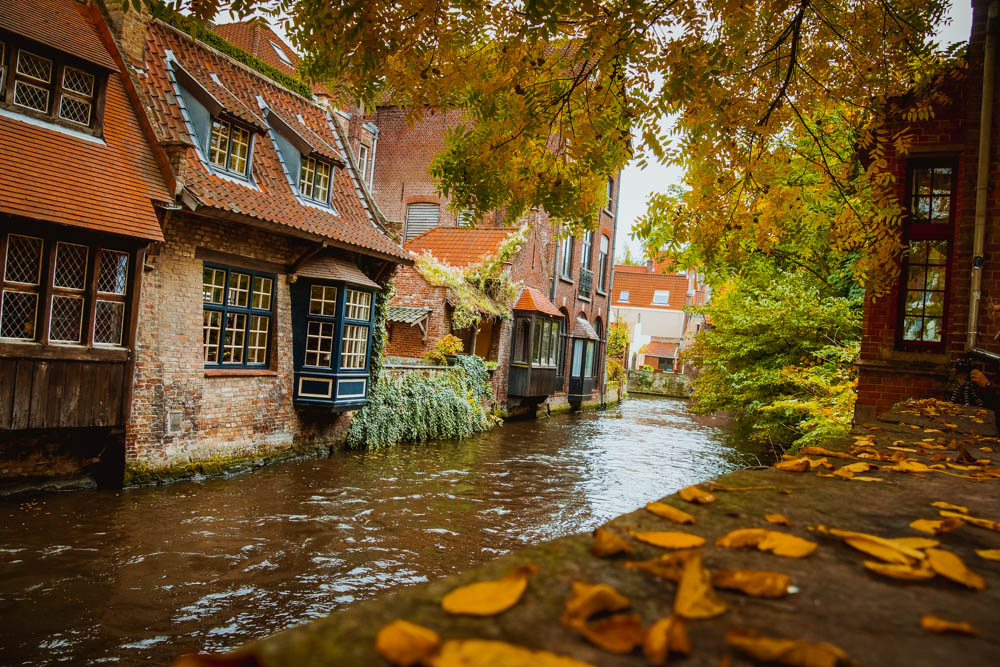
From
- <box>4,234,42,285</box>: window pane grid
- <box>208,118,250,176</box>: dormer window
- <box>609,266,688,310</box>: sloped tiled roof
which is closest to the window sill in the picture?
<box>4,234,42,285</box>: window pane grid

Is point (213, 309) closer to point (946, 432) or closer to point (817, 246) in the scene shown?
point (946, 432)

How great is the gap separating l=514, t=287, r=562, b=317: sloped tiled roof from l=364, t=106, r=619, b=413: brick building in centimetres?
4

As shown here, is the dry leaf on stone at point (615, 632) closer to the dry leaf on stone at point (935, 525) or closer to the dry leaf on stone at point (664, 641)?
the dry leaf on stone at point (664, 641)

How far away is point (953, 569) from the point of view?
1478 mm

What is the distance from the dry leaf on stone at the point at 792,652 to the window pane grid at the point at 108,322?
957 centimetres

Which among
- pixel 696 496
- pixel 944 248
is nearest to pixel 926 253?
pixel 944 248

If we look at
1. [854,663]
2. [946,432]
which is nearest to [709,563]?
[854,663]

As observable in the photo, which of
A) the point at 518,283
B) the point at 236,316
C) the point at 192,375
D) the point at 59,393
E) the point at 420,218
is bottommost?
the point at 59,393

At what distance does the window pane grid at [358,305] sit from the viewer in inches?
520

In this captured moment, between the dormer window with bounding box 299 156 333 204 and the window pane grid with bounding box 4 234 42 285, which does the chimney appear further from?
the window pane grid with bounding box 4 234 42 285

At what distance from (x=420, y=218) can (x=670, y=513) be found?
25.2 metres

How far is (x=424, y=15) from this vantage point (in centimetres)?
425

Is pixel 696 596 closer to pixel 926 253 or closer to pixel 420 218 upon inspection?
pixel 926 253

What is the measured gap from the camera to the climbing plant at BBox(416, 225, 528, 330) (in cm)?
1966
